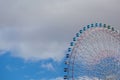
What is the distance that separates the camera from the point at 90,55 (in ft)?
320

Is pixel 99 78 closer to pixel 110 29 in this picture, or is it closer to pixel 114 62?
pixel 114 62

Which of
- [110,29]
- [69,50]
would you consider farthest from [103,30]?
[69,50]

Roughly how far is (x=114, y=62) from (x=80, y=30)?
920 centimetres

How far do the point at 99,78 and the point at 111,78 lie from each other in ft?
9.19

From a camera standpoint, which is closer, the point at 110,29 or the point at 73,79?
the point at 73,79

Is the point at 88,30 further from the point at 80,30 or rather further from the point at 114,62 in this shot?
the point at 114,62

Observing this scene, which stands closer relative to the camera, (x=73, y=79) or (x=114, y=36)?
(x=73, y=79)

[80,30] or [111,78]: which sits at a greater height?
[80,30]

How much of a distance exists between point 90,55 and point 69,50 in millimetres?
4499

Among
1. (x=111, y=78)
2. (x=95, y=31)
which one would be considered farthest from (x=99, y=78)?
(x=95, y=31)

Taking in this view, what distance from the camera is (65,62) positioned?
98.0 m

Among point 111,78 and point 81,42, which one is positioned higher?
point 81,42

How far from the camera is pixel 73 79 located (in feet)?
314

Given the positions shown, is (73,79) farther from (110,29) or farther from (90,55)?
(110,29)
